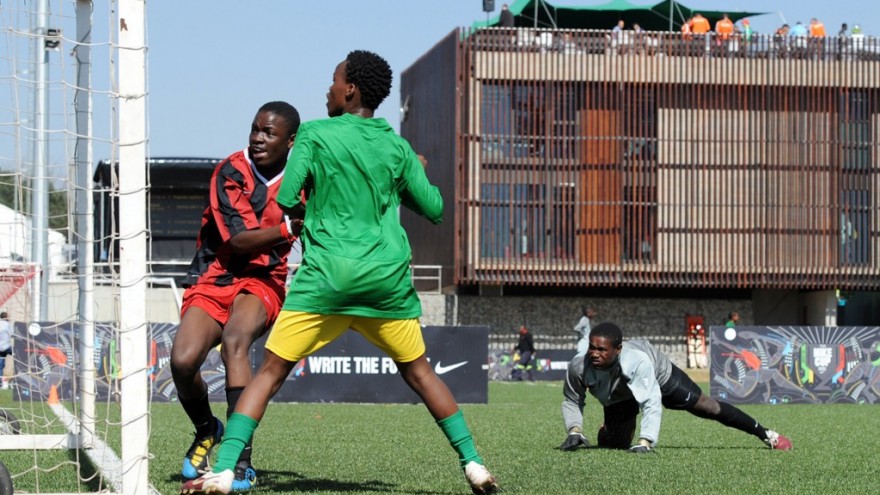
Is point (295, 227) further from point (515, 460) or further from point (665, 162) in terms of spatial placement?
point (665, 162)

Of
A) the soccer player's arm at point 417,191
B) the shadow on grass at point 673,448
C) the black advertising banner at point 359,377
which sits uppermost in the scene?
the soccer player's arm at point 417,191

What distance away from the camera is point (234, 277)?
738cm

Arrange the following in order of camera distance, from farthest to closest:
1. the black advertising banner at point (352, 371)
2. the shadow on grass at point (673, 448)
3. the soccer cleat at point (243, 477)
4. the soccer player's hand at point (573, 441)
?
the black advertising banner at point (352, 371), the soccer player's hand at point (573, 441), the shadow on grass at point (673, 448), the soccer cleat at point (243, 477)

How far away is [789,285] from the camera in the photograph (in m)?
46.7

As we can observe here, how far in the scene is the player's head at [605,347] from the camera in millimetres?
9820

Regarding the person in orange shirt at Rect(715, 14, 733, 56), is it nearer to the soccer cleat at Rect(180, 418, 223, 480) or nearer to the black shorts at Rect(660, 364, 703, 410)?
the black shorts at Rect(660, 364, 703, 410)

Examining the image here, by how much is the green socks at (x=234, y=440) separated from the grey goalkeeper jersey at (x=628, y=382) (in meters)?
4.19

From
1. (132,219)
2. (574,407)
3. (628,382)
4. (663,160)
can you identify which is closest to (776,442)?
(628,382)

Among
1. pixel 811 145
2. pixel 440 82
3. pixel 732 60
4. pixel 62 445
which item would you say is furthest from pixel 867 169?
pixel 62 445

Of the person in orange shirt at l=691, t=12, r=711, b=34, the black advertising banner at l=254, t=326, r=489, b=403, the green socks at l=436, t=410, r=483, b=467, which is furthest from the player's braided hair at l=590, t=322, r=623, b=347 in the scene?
the person in orange shirt at l=691, t=12, r=711, b=34

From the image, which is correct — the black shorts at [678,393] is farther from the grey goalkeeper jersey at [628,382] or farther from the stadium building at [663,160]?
the stadium building at [663,160]

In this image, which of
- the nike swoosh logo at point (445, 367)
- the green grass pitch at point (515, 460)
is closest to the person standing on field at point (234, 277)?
the green grass pitch at point (515, 460)

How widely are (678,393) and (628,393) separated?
402 millimetres

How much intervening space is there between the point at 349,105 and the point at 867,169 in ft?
140
